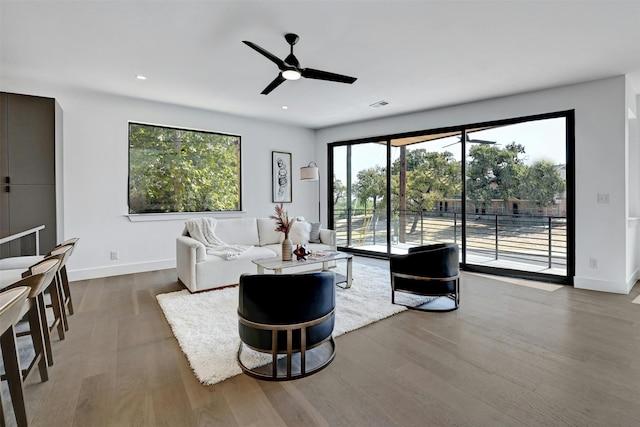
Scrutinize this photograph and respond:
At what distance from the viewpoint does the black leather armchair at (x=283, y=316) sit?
81.1 inches

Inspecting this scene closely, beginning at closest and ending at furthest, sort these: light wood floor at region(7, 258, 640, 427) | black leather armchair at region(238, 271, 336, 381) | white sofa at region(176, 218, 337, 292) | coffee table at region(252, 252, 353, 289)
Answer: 1. light wood floor at region(7, 258, 640, 427)
2. black leather armchair at region(238, 271, 336, 381)
3. coffee table at region(252, 252, 353, 289)
4. white sofa at region(176, 218, 337, 292)

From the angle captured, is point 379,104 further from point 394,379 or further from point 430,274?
point 394,379

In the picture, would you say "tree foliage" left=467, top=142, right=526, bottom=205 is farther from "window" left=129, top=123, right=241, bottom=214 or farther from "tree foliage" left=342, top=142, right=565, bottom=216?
"window" left=129, top=123, right=241, bottom=214

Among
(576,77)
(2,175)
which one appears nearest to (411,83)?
(576,77)

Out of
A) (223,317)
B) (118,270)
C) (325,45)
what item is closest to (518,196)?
(325,45)

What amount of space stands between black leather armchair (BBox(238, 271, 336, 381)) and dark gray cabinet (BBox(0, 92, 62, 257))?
10.7 ft

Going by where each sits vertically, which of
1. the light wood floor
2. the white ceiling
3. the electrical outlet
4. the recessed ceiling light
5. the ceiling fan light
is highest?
the recessed ceiling light

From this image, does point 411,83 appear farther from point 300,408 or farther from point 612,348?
point 300,408

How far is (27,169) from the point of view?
3727 millimetres

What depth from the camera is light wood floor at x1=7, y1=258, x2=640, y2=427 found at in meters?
1.75

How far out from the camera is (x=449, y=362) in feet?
7.55

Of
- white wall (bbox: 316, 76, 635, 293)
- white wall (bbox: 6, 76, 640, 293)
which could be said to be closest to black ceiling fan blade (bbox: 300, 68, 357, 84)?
white wall (bbox: 6, 76, 640, 293)

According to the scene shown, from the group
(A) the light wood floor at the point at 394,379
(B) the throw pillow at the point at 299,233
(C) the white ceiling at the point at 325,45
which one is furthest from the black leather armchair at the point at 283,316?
(B) the throw pillow at the point at 299,233

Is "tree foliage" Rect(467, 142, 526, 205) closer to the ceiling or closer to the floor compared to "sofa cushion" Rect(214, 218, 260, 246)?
closer to the ceiling
